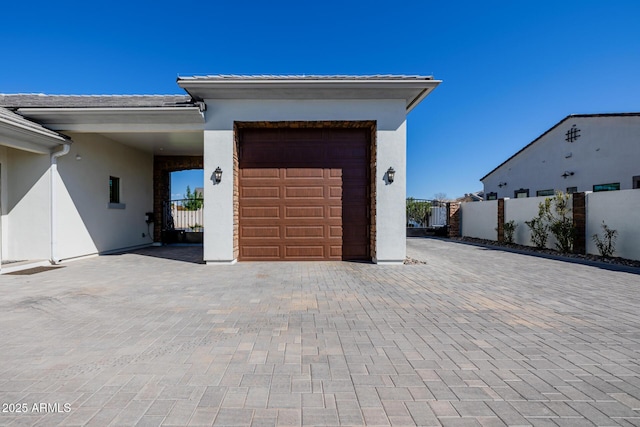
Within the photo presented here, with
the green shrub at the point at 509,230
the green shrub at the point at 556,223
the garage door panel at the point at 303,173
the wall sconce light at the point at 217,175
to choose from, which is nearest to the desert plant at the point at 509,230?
the green shrub at the point at 509,230

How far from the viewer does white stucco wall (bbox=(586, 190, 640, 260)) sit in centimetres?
768

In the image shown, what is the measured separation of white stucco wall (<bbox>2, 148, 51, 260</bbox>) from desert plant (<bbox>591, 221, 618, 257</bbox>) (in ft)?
49.8

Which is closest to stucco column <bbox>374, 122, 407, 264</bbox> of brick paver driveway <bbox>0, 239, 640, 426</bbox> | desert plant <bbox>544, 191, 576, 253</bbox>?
brick paver driveway <bbox>0, 239, 640, 426</bbox>

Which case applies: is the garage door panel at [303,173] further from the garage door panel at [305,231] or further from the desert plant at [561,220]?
the desert plant at [561,220]

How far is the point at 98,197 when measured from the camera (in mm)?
9258

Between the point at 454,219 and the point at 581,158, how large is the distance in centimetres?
667

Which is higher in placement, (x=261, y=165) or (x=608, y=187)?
(x=261, y=165)

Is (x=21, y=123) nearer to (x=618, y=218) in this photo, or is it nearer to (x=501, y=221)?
(x=618, y=218)

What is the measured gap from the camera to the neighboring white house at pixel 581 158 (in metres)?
12.7

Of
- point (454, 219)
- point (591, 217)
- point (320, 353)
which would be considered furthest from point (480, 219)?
point (320, 353)

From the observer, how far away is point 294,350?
298cm

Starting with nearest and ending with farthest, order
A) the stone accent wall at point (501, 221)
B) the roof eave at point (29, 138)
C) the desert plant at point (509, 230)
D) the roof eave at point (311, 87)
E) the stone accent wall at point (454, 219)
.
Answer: the roof eave at point (29, 138) → the roof eave at point (311, 87) → the desert plant at point (509, 230) → the stone accent wall at point (501, 221) → the stone accent wall at point (454, 219)

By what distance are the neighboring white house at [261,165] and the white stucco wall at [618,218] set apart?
603 cm

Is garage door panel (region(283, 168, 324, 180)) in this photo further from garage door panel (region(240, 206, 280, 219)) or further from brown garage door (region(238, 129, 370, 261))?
garage door panel (region(240, 206, 280, 219))
